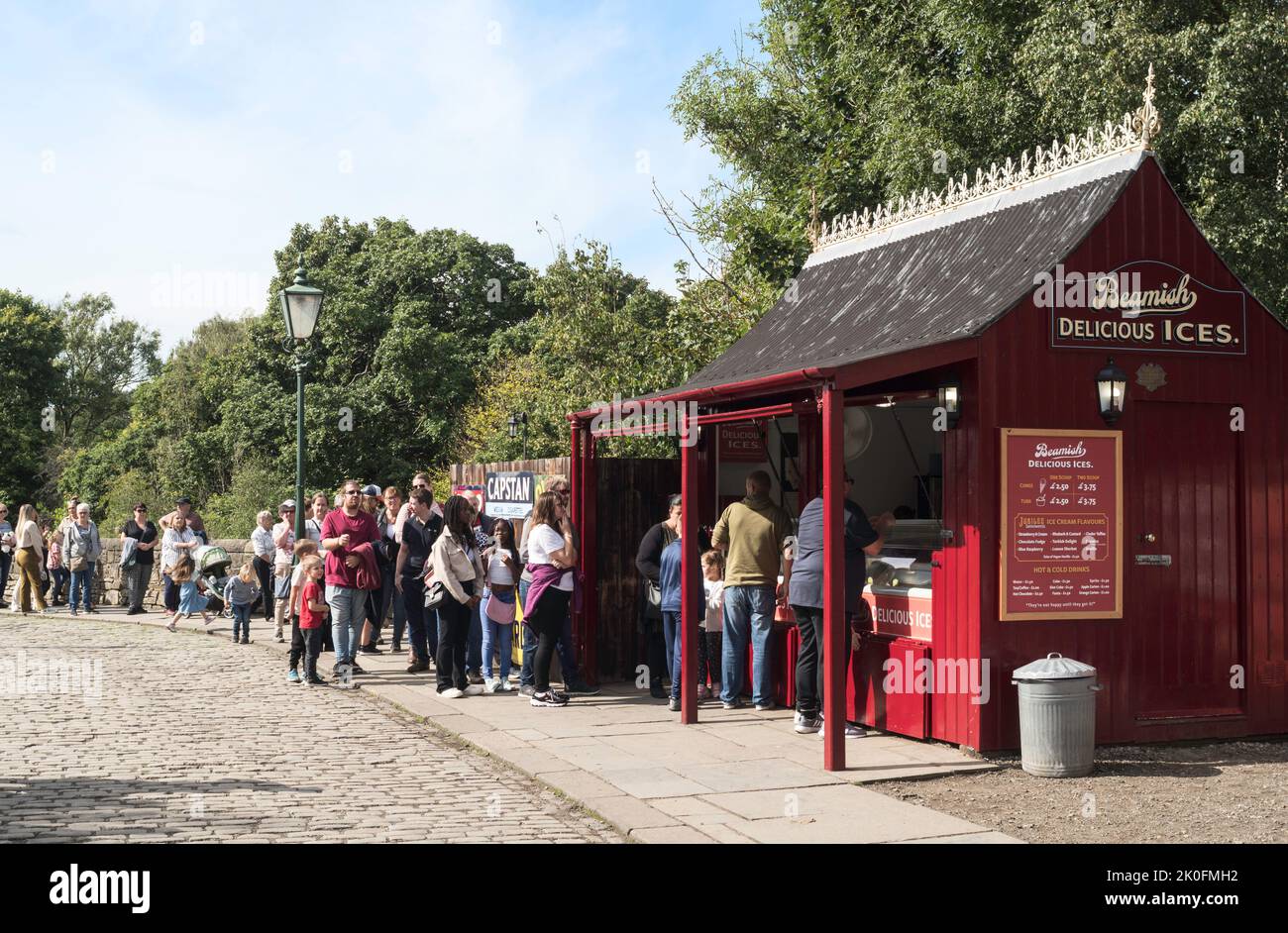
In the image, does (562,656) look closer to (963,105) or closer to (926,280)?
(926,280)

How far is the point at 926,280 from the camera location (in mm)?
10812

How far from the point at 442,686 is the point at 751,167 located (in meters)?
14.7

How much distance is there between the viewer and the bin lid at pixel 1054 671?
8.26 meters

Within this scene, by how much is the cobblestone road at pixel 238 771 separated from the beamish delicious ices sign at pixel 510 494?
2.36 metres

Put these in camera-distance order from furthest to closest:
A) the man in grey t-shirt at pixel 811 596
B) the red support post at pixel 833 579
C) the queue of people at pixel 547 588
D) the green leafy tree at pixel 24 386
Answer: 1. the green leafy tree at pixel 24 386
2. the queue of people at pixel 547 588
3. the man in grey t-shirt at pixel 811 596
4. the red support post at pixel 833 579

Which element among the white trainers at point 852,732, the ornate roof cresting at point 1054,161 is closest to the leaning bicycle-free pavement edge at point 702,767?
the white trainers at point 852,732

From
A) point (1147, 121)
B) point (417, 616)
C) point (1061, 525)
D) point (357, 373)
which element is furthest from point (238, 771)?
point (357, 373)

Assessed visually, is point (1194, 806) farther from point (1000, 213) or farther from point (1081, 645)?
point (1000, 213)

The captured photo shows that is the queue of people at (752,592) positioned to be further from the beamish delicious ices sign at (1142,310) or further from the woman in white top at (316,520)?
the woman in white top at (316,520)

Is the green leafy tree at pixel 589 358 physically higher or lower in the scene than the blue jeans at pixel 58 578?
higher

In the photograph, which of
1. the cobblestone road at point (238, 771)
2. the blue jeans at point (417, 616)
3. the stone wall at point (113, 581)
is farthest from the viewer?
the stone wall at point (113, 581)

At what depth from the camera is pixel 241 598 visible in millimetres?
16484

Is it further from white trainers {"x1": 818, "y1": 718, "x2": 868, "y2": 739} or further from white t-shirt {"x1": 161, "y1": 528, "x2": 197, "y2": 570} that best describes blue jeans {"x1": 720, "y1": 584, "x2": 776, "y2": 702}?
white t-shirt {"x1": 161, "y1": 528, "x2": 197, "y2": 570}
